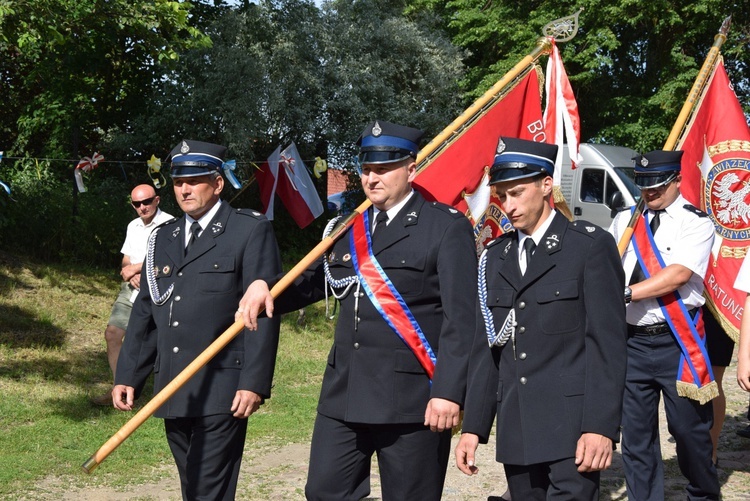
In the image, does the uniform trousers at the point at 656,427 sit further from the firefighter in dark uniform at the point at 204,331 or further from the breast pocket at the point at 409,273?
the firefighter in dark uniform at the point at 204,331

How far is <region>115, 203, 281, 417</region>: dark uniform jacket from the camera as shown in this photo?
4.46m

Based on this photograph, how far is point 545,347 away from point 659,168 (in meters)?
2.61

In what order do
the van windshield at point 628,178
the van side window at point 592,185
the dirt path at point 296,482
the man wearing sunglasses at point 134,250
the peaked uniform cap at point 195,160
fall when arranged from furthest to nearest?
the van side window at point 592,185 < the van windshield at point 628,178 < the man wearing sunglasses at point 134,250 < the dirt path at point 296,482 < the peaked uniform cap at point 195,160

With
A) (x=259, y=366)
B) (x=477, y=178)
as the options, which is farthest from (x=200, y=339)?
(x=477, y=178)

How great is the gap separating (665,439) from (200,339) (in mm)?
5289

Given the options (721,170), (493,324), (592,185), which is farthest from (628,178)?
(493,324)

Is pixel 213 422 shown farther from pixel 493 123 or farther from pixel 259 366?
pixel 493 123

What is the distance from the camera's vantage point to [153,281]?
15.6 ft

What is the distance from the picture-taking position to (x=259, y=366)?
4.40 metres

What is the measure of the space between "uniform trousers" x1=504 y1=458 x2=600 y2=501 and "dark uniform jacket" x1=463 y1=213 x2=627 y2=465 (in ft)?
0.20

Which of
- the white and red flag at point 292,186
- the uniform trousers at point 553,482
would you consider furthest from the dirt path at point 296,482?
the white and red flag at point 292,186

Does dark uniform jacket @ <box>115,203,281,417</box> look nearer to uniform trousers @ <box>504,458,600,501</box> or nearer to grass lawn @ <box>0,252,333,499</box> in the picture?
uniform trousers @ <box>504,458,600,501</box>

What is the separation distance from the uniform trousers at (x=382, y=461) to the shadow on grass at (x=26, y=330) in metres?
7.64

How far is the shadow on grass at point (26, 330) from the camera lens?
1097 cm
